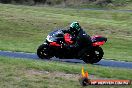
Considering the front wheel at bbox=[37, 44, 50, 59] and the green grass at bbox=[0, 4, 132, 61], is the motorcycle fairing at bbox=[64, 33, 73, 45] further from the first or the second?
the green grass at bbox=[0, 4, 132, 61]

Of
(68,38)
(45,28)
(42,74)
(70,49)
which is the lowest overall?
(45,28)

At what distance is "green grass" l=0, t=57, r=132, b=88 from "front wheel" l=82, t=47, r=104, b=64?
2.80 m

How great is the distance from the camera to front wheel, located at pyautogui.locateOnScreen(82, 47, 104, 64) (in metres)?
20.0

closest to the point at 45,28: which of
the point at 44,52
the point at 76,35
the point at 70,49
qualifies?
the point at 44,52

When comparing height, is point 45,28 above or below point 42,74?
below

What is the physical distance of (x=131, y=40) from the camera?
34125mm

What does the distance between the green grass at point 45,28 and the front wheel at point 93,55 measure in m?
6.46

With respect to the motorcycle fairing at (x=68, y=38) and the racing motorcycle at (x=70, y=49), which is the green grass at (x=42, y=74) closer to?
the racing motorcycle at (x=70, y=49)

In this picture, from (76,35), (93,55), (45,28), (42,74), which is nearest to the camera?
(42,74)

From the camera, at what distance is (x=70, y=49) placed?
795 inches

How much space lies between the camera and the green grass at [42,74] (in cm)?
1419

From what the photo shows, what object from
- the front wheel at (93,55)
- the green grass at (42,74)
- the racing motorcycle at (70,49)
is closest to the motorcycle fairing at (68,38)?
the racing motorcycle at (70,49)

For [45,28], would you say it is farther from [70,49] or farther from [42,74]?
[42,74]

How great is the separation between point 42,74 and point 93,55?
528cm
